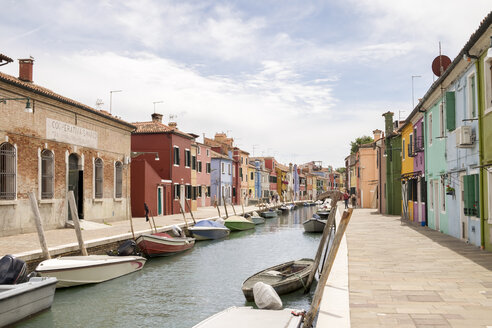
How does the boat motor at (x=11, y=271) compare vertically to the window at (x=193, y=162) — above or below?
below

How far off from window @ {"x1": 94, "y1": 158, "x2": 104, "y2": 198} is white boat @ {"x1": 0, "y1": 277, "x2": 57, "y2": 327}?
1381 centimetres

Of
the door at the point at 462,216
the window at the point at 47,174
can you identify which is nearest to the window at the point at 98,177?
the window at the point at 47,174

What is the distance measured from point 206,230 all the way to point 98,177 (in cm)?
603

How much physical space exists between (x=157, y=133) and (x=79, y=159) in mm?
11675

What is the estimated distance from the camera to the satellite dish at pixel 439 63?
19422 millimetres

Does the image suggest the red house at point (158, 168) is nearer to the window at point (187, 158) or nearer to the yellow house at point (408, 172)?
the window at point (187, 158)

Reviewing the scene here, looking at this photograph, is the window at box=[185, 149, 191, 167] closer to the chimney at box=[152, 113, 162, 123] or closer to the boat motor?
the chimney at box=[152, 113, 162, 123]

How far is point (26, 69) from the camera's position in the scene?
20.0 metres

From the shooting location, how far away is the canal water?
31.3 feet

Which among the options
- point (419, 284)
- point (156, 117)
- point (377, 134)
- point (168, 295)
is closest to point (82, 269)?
point (168, 295)

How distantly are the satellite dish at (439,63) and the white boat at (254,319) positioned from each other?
15596 mm

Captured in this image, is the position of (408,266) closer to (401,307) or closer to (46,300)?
(401,307)

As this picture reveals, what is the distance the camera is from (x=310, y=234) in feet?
90.6

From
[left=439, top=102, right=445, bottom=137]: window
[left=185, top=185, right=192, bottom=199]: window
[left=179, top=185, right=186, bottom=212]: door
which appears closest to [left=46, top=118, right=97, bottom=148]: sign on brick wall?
[left=179, top=185, right=186, bottom=212]: door
